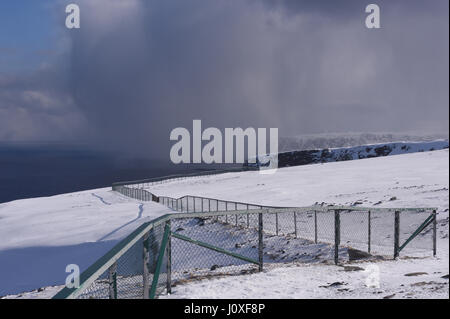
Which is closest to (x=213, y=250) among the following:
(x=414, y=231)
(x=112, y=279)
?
(x=112, y=279)

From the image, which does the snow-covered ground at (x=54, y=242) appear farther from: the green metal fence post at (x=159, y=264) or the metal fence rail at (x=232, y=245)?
the green metal fence post at (x=159, y=264)

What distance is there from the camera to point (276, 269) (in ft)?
31.0

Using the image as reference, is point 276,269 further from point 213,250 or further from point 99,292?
point 99,292

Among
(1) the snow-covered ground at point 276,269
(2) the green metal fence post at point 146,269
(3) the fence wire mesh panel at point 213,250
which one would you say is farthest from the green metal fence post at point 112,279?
(3) the fence wire mesh panel at point 213,250

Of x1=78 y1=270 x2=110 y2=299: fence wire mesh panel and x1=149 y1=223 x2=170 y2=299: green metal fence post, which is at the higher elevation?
x1=149 y1=223 x2=170 y2=299: green metal fence post

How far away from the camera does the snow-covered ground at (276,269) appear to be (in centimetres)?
763

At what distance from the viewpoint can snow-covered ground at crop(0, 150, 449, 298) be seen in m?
7.63

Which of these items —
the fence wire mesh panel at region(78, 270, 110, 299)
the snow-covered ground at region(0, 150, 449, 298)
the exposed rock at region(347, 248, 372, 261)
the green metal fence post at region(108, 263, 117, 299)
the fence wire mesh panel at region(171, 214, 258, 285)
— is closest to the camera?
the green metal fence post at region(108, 263, 117, 299)

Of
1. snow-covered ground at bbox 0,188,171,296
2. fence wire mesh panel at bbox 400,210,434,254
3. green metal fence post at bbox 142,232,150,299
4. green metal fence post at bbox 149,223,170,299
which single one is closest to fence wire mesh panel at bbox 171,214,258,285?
green metal fence post at bbox 149,223,170,299

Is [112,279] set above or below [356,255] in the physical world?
above

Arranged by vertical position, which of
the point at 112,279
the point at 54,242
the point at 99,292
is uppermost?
the point at 112,279

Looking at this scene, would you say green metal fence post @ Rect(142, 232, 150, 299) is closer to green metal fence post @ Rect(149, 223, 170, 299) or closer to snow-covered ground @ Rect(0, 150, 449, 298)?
green metal fence post @ Rect(149, 223, 170, 299)
